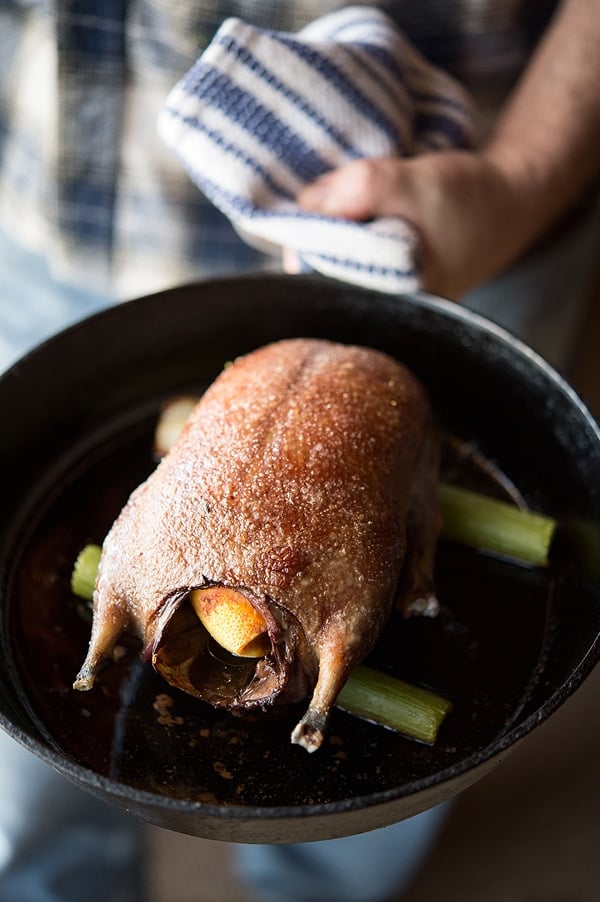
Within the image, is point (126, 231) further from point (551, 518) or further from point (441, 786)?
point (441, 786)

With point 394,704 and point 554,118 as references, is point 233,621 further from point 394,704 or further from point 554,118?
point 554,118

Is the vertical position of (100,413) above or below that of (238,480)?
below

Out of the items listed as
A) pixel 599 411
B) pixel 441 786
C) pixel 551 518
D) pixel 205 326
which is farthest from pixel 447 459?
pixel 599 411

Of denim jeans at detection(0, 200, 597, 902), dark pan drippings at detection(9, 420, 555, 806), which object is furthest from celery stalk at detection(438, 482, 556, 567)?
denim jeans at detection(0, 200, 597, 902)

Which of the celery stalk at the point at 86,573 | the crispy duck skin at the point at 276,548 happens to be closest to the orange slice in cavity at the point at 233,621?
the crispy duck skin at the point at 276,548

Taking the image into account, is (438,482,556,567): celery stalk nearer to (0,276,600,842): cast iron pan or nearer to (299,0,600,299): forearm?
(0,276,600,842): cast iron pan

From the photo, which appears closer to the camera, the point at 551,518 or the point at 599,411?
the point at 551,518

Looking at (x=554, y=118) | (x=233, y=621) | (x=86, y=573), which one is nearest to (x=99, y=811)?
(x=86, y=573)
